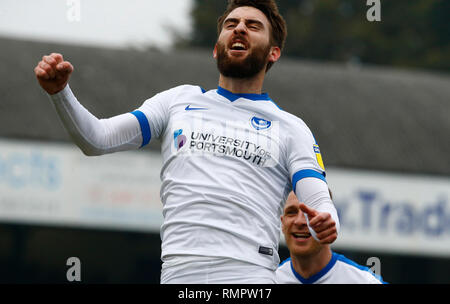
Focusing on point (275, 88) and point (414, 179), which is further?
point (275, 88)

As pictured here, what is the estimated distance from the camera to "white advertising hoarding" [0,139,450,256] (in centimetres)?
1335

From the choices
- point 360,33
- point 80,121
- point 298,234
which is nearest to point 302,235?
point 298,234

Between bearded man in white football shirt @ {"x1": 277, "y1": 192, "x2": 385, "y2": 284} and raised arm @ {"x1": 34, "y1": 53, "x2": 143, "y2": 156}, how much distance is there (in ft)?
6.45

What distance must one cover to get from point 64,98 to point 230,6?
1.31 meters

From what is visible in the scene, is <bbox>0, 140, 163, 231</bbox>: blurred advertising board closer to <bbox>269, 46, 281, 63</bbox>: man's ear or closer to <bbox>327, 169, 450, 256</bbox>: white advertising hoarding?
<bbox>327, 169, 450, 256</bbox>: white advertising hoarding

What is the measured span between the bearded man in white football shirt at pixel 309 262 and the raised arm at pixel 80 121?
1.97 metres

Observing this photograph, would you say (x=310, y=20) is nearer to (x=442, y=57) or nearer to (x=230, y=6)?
(x=442, y=57)

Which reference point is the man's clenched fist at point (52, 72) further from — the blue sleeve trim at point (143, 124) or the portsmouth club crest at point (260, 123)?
the portsmouth club crest at point (260, 123)

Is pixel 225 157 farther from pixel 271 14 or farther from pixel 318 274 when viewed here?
pixel 318 274

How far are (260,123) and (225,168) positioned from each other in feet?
1.16

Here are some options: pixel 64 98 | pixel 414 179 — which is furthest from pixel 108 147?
pixel 414 179

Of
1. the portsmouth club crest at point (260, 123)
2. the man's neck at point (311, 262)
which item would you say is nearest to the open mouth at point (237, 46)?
the portsmouth club crest at point (260, 123)

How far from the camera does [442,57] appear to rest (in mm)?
36594

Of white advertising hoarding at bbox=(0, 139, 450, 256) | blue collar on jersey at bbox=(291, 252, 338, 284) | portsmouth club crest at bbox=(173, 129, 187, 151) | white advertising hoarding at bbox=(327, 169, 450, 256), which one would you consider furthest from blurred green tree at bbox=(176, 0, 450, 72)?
portsmouth club crest at bbox=(173, 129, 187, 151)
